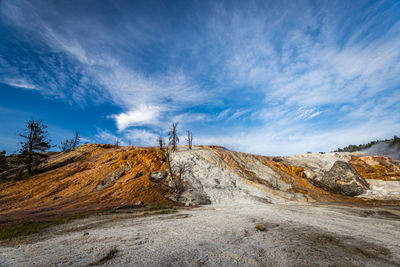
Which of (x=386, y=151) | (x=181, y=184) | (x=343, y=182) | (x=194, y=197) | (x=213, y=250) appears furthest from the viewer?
(x=386, y=151)

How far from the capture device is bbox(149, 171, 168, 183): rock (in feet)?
99.3

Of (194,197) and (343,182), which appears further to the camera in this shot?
(343,182)

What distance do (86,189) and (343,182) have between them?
49698 millimetres

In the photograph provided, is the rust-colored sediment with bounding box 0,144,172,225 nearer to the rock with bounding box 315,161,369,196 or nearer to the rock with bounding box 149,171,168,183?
the rock with bounding box 149,171,168,183

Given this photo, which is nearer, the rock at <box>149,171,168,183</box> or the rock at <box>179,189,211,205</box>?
the rock at <box>179,189,211,205</box>

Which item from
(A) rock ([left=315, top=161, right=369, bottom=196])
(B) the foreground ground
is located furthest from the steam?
(B) the foreground ground

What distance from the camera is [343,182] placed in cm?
3775

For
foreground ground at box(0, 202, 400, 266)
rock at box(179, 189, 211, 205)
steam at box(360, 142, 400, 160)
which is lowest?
rock at box(179, 189, 211, 205)

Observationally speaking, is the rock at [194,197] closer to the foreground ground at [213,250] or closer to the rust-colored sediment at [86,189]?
the rust-colored sediment at [86,189]

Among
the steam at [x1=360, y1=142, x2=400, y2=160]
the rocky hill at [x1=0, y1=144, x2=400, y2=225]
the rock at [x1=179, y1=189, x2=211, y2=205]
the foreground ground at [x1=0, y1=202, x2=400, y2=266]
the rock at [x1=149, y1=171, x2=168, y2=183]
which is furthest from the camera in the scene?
the steam at [x1=360, y1=142, x2=400, y2=160]

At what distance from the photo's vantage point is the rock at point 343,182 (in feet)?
120

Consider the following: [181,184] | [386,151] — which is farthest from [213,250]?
[386,151]

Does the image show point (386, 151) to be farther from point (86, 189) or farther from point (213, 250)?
point (86, 189)

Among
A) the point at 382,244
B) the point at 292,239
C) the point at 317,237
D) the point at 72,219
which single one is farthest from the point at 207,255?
the point at 72,219
